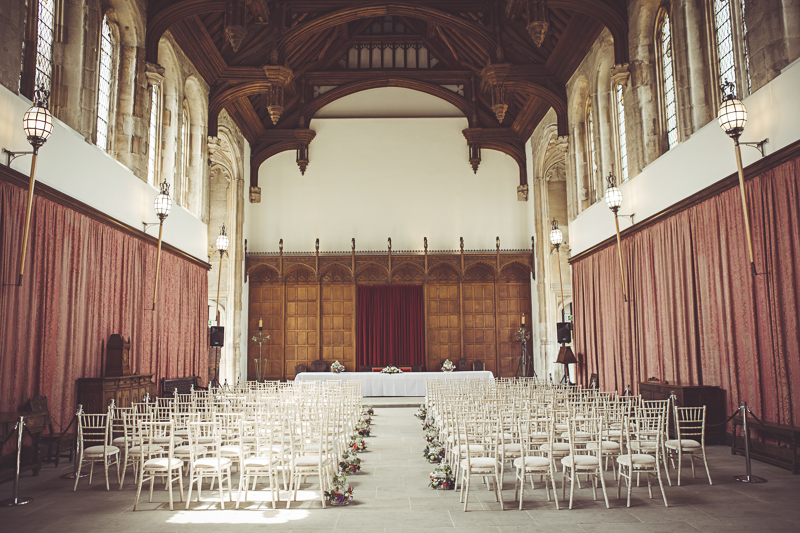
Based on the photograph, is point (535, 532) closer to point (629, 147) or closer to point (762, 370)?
point (762, 370)

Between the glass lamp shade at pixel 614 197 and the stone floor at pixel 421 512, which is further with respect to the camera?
the glass lamp shade at pixel 614 197

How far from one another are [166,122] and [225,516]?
487 inches

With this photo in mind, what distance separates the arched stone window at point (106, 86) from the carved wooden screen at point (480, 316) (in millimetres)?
13781

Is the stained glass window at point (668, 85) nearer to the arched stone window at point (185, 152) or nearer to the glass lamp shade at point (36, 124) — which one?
the glass lamp shade at point (36, 124)

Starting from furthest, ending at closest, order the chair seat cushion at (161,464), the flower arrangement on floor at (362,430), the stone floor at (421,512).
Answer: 1. the flower arrangement on floor at (362,430)
2. the chair seat cushion at (161,464)
3. the stone floor at (421,512)

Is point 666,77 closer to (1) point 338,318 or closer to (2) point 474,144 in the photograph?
(2) point 474,144

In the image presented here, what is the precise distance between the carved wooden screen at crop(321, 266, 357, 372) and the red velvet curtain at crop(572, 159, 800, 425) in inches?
399

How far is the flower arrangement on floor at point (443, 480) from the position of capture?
22.4 feet

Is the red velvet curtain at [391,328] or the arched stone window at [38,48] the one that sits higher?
the arched stone window at [38,48]

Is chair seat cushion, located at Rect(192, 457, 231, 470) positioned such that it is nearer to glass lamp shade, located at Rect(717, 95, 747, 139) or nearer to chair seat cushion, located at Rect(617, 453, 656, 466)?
chair seat cushion, located at Rect(617, 453, 656, 466)

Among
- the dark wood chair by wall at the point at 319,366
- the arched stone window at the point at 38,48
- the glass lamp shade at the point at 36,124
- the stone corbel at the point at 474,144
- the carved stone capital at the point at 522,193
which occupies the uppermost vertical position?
the stone corbel at the point at 474,144

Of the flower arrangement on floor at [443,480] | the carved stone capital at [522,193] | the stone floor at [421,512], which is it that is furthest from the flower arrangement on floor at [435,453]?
the carved stone capital at [522,193]

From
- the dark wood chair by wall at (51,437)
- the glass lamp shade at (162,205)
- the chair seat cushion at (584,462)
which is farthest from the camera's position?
the glass lamp shade at (162,205)

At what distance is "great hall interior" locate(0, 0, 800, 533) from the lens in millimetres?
6641
